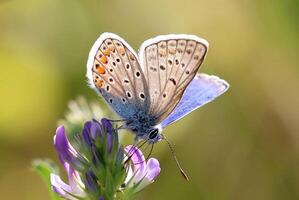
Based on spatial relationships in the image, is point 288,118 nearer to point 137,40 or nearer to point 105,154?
point 137,40

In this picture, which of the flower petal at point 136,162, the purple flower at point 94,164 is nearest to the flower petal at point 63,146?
the purple flower at point 94,164

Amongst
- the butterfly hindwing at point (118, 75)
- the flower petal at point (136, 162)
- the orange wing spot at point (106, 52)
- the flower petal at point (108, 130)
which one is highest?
the orange wing spot at point (106, 52)

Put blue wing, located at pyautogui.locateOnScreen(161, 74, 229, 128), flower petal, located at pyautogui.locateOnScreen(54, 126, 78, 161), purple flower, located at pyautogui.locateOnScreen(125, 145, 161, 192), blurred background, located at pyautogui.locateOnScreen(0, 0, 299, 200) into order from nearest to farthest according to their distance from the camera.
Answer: flower petal, located at pyautogui.locateOnScreen(54, 126, 78, 161) → purple flower, located at pyautogui.locateOnScreen(125, 145, 161, 192) → blue wing, located at pyautogui.locateOnScreen(161, 74, 229, 128) → blurred background, located at pyautogui.locateOnScreen(0, 0, 299, 200)

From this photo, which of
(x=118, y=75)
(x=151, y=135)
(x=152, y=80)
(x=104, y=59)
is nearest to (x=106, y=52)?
(x=104, y=59)

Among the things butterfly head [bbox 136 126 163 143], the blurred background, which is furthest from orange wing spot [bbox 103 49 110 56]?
the blurred background

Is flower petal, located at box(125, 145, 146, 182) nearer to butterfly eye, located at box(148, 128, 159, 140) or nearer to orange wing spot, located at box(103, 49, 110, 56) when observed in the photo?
butterfly eye, located at box(148, 128, 159, 140)

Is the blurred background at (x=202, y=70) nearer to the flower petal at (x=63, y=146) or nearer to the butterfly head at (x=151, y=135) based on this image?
the butterfly head at (x=151, y=135)

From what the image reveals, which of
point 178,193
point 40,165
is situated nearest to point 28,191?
point 178,193
